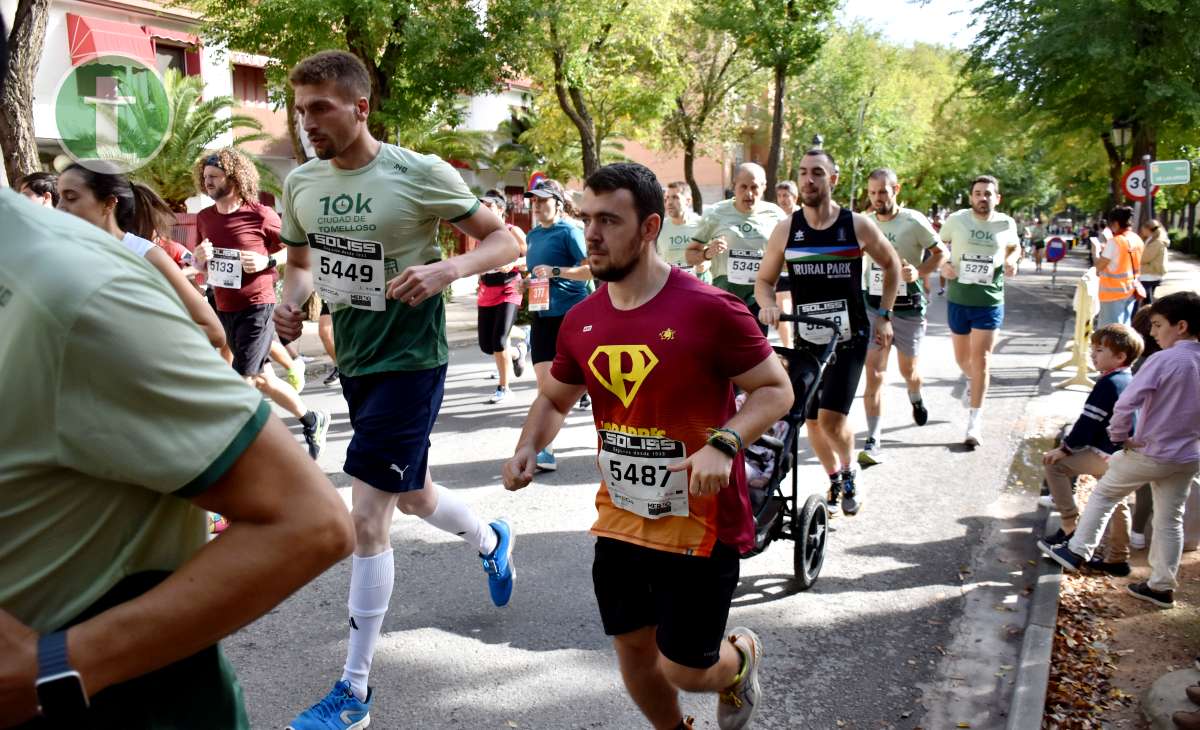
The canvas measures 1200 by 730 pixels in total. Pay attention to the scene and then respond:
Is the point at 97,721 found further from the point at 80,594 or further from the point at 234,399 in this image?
the point at 234,399

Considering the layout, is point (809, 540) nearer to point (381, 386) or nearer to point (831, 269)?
point (831, 269)

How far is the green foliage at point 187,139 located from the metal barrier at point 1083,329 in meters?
17.1

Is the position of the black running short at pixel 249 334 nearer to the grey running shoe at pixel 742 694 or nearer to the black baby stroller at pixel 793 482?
the black baby stroller at pixel 793 482

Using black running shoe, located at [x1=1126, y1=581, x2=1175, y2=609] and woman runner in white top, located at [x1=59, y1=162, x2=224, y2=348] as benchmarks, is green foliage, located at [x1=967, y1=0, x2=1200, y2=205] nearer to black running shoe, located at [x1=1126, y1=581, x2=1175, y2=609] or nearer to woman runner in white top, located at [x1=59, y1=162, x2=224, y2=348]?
black running shoe, located at [x1=1126, y1=581, x2=1175, y2=609]

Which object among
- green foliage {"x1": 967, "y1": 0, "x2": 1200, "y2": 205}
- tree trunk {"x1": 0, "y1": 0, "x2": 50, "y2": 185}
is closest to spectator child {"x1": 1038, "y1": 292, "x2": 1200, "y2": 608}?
tree trunk {"x1": 0, "y1": 0, "x2": 50, "y2": 185}

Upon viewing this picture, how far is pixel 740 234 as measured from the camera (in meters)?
8.43

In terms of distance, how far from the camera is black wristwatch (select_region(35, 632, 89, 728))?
3.47 feet

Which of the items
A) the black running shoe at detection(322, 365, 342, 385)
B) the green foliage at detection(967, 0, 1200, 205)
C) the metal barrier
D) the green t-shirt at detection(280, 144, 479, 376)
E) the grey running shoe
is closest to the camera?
the grey running shoe

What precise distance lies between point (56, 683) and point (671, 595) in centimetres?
205

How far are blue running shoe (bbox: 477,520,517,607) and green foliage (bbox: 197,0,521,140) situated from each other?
10.6m

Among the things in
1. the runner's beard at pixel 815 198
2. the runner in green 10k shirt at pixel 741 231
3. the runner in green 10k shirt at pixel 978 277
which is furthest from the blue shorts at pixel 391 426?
the runner in green 10k shirt at pixel 978 277

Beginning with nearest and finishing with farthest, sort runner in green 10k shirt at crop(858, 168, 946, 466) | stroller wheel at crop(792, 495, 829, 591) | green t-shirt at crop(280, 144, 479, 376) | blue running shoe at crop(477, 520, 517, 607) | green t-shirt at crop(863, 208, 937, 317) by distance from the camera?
green t-shirt at crop(280, 144, 479, 376) → blue running shoe at crop(477, 520, 517, 607) → stroller wheel at crop(792, 495, 829, 591) → runner in green 10k shirt at crop(858, 168, 946, 466) → green t-shirt at crop(863, 208, 937, 317)

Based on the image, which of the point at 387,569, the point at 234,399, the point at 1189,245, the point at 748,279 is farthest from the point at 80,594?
the point at 1189,245

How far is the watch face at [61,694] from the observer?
3.47ft
